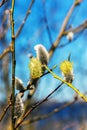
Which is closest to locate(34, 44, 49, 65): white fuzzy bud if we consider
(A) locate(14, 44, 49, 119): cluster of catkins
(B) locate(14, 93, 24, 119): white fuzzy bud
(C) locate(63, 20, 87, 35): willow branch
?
(A) locate(14, 44, 49, 119): cluster of catkins

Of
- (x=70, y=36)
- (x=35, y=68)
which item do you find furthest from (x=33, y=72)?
(x=70, y=36)

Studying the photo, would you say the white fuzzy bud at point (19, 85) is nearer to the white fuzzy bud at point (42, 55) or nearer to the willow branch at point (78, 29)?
the white fuzzy bud at point (42, 55)

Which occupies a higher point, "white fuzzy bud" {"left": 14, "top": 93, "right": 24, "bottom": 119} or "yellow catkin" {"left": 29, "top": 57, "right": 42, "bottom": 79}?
"yellow catkin" {"left": 29, "top": 57, "right": 42, "bottom": 79}

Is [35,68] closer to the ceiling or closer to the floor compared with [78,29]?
closer to the floor

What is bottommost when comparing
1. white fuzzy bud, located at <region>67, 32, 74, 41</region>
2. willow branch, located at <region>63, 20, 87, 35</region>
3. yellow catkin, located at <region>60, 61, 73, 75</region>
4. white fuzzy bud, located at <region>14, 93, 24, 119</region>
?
white fuzzy bud, located at <region>14, 93, 24, 119</region>

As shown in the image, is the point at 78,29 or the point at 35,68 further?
the point at 78,29

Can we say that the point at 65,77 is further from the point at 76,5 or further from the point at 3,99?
the point at 3,99

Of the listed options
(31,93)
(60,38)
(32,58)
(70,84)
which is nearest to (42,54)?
(32,58)

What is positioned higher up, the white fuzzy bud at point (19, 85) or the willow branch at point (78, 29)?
the willow branch at point (78, 29)

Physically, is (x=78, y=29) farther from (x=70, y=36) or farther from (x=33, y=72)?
(x=33, y=72)

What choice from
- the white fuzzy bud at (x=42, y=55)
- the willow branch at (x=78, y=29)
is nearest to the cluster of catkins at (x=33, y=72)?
the white fuzzy bud at (x=42, y=55)

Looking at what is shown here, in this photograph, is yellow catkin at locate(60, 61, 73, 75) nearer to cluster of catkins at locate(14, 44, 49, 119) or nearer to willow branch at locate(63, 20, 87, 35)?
cluster of catkins at locate(14, 44, 49, 119)
